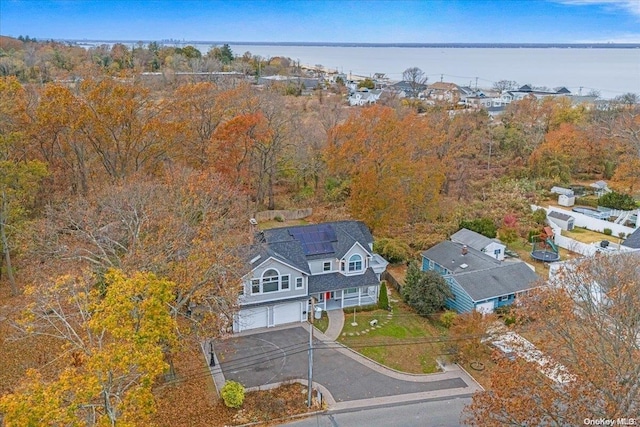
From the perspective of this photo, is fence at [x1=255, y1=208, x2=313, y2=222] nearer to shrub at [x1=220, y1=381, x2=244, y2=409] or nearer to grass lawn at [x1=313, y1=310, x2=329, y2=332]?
grass lawn at [x1=313, y1=310, x2=329, y2=332]

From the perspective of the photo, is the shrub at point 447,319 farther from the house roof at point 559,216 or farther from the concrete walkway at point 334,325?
the house roof at point 559,216

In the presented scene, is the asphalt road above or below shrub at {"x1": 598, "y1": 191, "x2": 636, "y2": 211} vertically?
below

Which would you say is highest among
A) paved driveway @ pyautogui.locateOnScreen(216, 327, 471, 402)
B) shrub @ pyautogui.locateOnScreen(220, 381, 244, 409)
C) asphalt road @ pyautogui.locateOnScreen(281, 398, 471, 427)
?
shrub @ pyautogui.locateOnScreen(220, 381, 244, 409)

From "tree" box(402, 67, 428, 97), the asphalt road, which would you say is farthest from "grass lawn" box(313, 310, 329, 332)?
"tree" box(402, 67, 428, 97)

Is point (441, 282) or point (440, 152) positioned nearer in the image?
point (441, 282)

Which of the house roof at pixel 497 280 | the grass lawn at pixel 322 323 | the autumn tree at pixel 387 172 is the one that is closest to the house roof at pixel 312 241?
the grass lawn at pixel 322 323

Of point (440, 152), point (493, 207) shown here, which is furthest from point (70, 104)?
point (493, 207)

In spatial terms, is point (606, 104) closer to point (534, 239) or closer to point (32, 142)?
point (534, 239)
